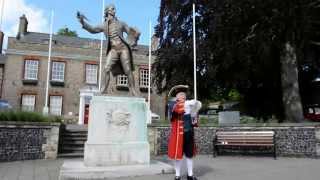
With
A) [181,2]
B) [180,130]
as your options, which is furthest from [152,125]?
[181,2]

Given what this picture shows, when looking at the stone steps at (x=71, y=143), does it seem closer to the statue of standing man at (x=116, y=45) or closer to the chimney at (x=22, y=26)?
the statue of standing man at (x=116, y=45)

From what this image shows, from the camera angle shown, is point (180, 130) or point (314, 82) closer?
point (180, 130)

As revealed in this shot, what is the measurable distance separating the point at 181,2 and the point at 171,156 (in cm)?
1808

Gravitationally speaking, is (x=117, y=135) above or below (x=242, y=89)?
below

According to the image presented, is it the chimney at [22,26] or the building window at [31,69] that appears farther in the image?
the chimney at [22,26]

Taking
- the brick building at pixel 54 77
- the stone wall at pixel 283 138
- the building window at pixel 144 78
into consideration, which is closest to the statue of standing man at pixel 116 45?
the stone wall at pixel 283 138

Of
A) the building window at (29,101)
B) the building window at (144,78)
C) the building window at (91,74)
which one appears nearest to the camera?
the building window at (29,101)

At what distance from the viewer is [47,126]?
15328 mm

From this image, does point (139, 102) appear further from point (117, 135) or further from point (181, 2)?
point (181, 2)

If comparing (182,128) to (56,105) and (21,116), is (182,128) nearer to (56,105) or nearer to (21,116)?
(21,116)

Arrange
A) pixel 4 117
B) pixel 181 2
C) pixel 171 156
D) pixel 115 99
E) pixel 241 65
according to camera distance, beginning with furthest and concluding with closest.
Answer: pixel 181 2 < pixel 241 65 < pixel 4 117 < pixel 115 99 < pixel 171 156

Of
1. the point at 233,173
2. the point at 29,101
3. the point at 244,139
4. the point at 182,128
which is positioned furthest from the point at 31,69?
the point at 182,128

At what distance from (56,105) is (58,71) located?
349 centimetres

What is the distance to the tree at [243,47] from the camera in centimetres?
1900
